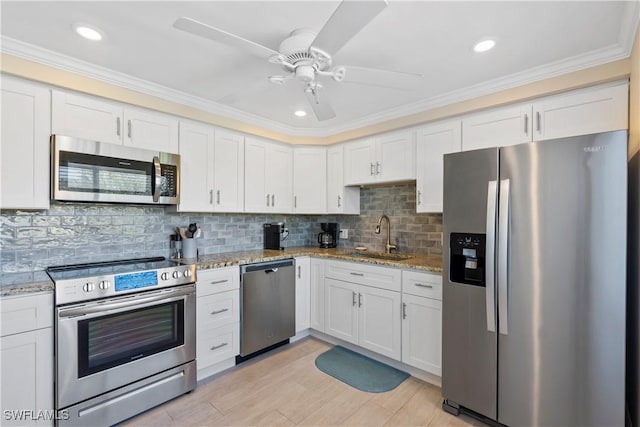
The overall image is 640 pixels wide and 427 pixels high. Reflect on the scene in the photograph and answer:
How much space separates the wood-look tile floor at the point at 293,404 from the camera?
6.73 feet

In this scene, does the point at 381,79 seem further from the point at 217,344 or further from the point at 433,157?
the point at 217,344

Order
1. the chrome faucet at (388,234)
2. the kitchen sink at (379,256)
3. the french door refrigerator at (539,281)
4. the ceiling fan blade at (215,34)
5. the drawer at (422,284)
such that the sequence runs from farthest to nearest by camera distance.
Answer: the chrome faucet at (388,234), the kitchen sink at (379,256), the drawer at (422,284), the french door refrigerator at (539,281), the ceiling fan blade at (215,34)

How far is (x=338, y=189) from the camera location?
364 centimetres

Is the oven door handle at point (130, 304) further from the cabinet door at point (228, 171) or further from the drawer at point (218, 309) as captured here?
the cabinet door at point (228, 171)

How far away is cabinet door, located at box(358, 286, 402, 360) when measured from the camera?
2668 millimetres

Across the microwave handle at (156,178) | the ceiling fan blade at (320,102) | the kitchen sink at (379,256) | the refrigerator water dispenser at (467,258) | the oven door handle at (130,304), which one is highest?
the ceiling fan blade at (320,102)

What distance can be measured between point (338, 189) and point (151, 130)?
1991 millimetres

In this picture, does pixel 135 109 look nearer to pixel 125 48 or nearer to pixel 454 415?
pixel 125 48

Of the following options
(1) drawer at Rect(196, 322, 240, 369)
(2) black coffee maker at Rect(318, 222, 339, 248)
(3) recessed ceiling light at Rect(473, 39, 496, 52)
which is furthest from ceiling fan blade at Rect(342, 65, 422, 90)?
(1) drawer at Rect(196, 322, 240, 369)

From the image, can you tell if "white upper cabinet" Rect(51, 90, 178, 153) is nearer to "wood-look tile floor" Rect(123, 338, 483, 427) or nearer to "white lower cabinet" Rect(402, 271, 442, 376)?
"wood-look tile floor" Rect(123, 338, 483, 427)

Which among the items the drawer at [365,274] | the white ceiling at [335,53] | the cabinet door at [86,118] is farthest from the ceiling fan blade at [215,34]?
the drawer at [365,274]

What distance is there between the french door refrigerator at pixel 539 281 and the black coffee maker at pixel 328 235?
1.91m

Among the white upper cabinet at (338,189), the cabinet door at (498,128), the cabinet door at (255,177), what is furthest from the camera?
the white upper cabinet at (338,189)

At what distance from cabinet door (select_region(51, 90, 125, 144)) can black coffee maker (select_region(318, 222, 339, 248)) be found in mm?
2361
